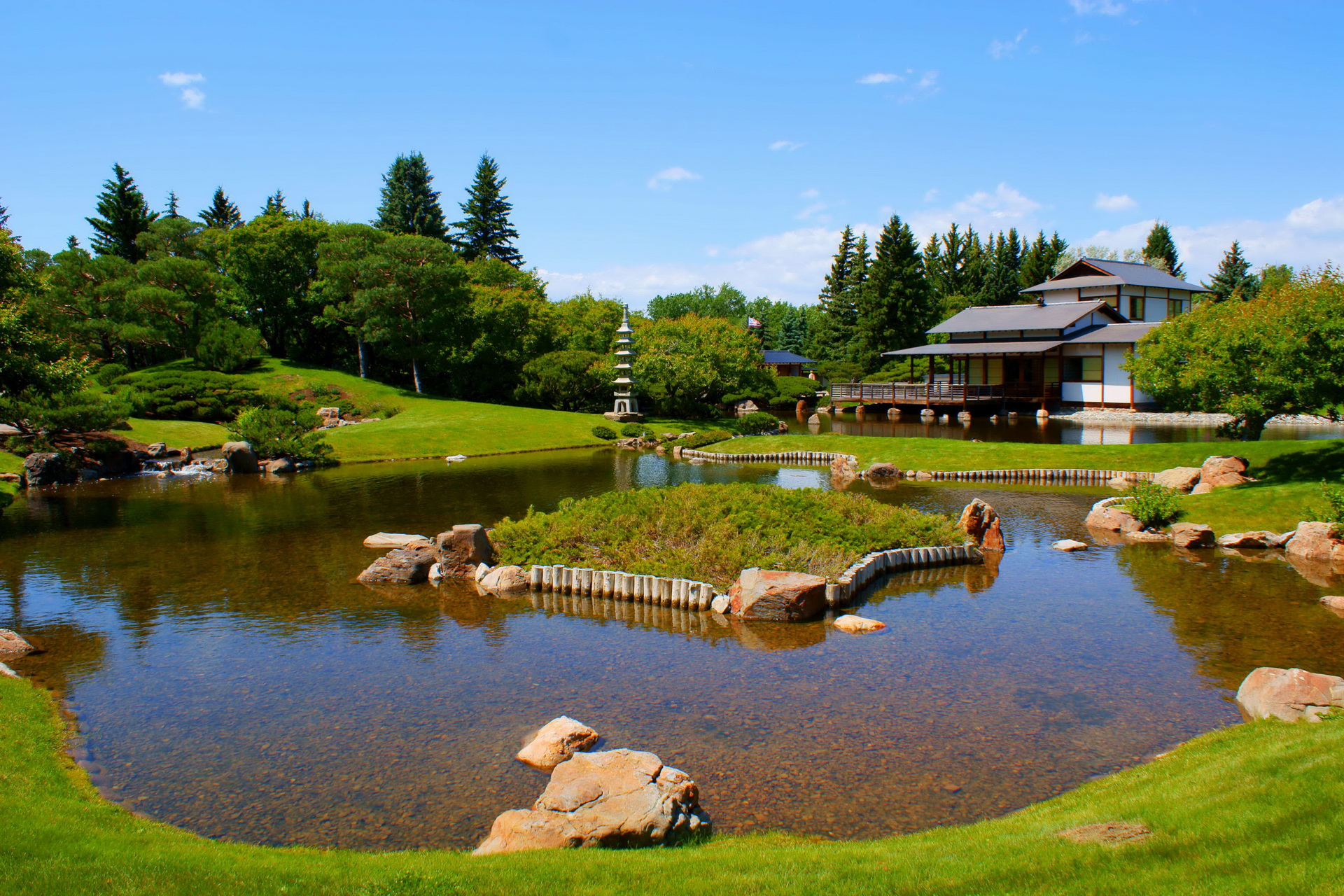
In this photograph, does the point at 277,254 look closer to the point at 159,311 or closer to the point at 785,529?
the point at 159,311

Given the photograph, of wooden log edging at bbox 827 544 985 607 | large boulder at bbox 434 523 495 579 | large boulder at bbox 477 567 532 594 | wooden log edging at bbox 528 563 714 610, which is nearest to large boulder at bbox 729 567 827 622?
wooden log edging at bbox 827 544 985 607

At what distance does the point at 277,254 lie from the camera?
6297 centimetres

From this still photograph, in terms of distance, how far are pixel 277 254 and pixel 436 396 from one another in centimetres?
1684

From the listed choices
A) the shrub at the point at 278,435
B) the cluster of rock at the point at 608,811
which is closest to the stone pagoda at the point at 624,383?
the shrub at the point at 278,435

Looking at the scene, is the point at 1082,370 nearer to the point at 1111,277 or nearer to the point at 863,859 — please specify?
the point at 1111,277

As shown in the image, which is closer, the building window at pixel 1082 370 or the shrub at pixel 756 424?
the shrub at pixel 756 424

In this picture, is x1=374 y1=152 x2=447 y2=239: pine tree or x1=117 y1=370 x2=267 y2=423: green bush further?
x1=374 y1=152 x2=447 y2=239: pine tree

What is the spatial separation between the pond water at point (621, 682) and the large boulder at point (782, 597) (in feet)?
1.05

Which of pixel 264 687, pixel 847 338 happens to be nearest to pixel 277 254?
pixel 847 338

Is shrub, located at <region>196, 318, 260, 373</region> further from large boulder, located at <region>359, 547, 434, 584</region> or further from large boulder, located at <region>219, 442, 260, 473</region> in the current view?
large boulder, located at <region>359, 547, 434, 584</region>

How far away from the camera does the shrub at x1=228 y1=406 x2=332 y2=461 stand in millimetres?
39000

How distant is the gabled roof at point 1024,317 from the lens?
196 ft

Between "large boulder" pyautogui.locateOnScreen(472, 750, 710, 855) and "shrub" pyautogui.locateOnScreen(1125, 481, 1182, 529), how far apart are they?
17.9 metres

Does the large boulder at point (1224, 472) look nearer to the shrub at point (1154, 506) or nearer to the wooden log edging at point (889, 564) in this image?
the shrub at point (1154, 506)
